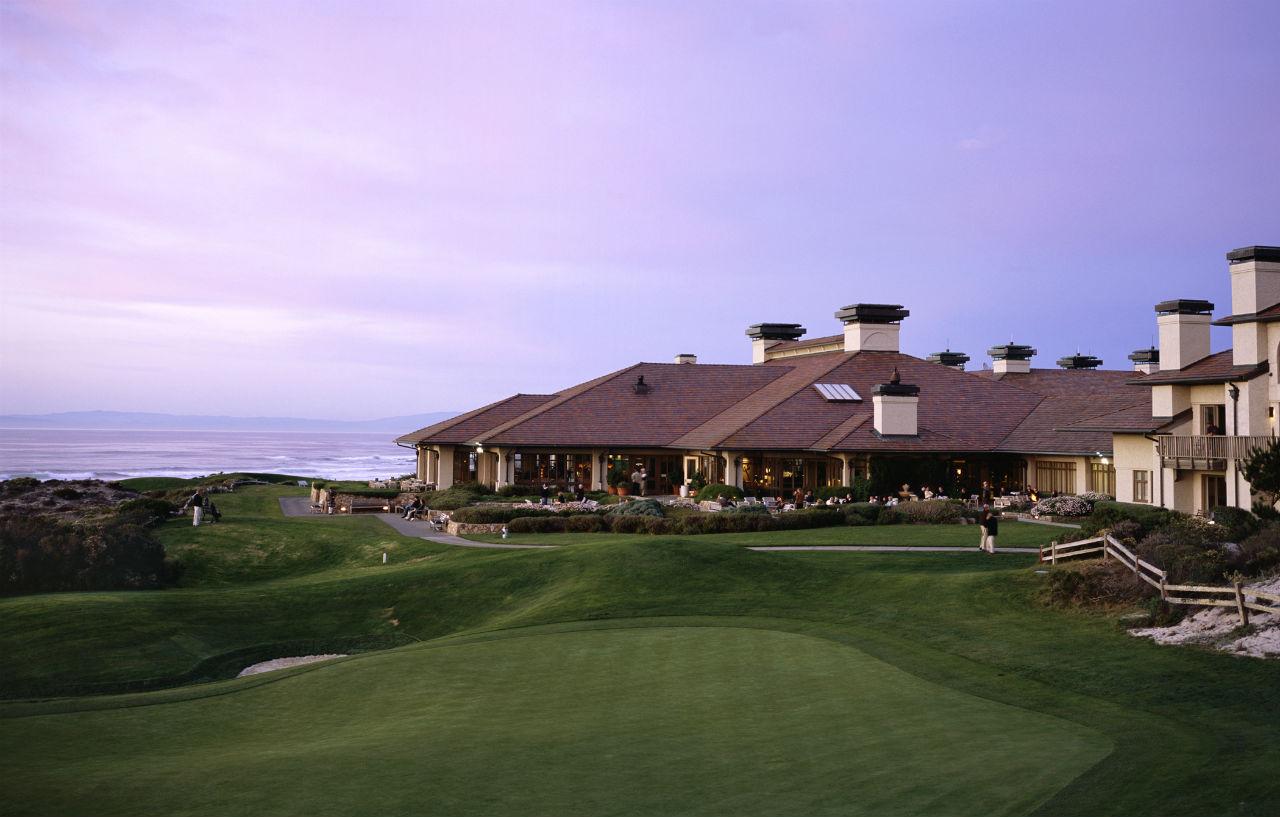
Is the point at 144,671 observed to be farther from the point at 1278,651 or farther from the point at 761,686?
the point at 1278,651

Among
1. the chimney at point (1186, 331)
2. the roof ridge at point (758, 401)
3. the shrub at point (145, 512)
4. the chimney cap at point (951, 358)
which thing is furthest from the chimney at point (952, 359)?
the shrub at point (145, 512)

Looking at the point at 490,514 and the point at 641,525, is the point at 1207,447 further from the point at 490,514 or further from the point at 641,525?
the point at 490,514

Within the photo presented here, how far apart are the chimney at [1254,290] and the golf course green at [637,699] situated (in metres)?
14.4

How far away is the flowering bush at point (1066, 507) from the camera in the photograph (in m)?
39.9

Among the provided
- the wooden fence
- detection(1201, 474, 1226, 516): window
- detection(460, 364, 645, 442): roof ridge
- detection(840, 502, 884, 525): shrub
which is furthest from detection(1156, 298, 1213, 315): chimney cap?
detection(460, 364, 645, 442): roof ridge

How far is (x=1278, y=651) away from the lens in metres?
16.5

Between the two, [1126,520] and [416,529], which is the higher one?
[1126,520]

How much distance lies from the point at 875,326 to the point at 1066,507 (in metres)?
22.3

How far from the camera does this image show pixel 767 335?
73312mm

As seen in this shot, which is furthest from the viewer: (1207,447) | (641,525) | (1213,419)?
(1213,419)

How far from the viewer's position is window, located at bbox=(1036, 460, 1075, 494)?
47.8m

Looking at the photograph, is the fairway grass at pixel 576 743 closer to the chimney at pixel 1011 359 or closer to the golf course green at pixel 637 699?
the golf course green at pixel 637 699

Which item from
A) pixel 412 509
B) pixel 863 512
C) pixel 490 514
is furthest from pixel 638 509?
pixel 412 509

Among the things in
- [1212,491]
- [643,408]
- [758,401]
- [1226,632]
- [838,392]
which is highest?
[838,392]
